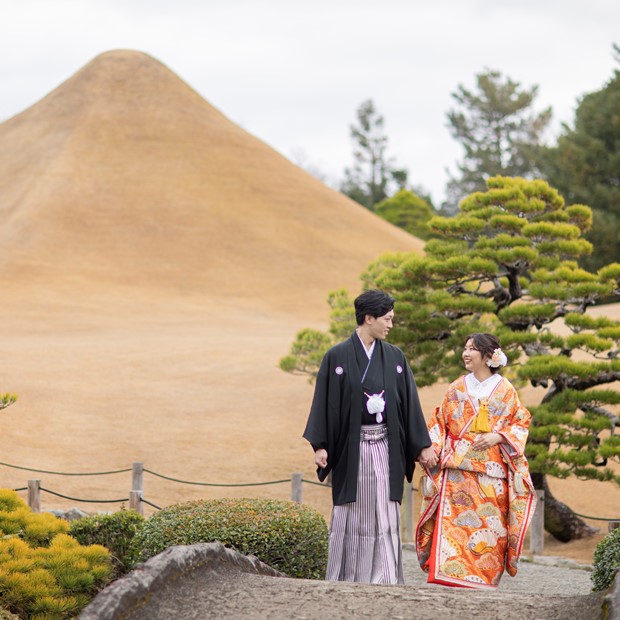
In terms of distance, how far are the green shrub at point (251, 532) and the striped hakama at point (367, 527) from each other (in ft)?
0.50

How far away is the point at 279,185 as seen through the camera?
41688mm

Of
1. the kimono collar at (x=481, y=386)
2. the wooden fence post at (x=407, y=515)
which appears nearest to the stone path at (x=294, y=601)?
the kimono collar at (x=481, y=386)

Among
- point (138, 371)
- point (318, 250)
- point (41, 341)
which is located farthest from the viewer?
point (318, 250)

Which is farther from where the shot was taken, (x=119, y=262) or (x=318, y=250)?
(x=318, y=250)

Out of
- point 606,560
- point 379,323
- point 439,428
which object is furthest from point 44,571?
point 606,560

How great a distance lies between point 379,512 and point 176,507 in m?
1.06

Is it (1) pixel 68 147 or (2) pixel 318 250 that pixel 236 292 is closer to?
(2) pixel 318 250

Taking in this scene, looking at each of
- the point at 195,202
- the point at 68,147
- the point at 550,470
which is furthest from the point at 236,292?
the point at 550,470

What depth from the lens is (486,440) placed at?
212 inches

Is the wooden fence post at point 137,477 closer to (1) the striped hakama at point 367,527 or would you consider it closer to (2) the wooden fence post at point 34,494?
(2) the wooden fence post at point 34,494

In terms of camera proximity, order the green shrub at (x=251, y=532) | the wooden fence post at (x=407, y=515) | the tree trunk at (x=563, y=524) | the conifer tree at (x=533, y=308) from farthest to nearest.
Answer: the tree trunk at (x=563, y=524)
the conifer tree at (x=533, y=308)
the wooden fence post at (x=407, y=515)
the green shrub at (x=251, y=532)

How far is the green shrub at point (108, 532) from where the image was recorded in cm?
656

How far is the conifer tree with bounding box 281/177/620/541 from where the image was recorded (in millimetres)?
10008

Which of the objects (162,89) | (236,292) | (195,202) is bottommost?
(236,292)
